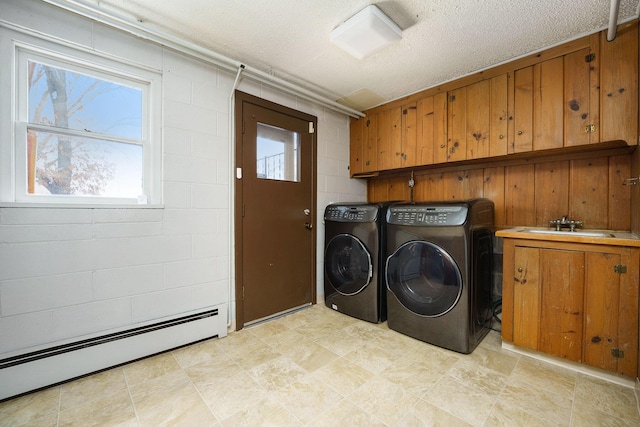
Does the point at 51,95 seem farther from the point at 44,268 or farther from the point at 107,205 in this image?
the point at 44,268

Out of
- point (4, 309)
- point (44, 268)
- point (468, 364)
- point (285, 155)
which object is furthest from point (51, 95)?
point (468, 364)

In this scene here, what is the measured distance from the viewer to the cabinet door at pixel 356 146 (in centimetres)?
320

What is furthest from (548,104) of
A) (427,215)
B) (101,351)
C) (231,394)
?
(101,351)

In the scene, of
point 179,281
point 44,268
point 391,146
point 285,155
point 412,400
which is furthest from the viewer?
point 391,146

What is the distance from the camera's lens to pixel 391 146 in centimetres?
290

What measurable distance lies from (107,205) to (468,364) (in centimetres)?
255

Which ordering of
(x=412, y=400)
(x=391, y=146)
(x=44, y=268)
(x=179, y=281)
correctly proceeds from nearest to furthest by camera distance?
(x=412, y=400)
(x=44, y=268)
(x=179, y=281)
(x=391, y=146)

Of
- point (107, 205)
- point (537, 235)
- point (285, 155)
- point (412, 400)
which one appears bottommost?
point (412, 400)

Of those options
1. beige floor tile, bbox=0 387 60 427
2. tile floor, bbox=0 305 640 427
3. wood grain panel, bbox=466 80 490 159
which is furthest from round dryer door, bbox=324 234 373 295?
beige floor tile, bbox=0 387 60 427

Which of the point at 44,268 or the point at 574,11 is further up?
the point at 574,11

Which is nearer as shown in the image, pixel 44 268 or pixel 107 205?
pixel 44 268

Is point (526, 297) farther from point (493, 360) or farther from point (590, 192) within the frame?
point (590, 192)

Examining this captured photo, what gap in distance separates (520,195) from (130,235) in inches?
121

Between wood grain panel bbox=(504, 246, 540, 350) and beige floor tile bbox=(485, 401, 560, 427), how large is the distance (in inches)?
24.2
